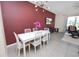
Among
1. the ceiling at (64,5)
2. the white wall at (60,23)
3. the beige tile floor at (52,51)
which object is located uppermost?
the ceiling at (64,5)

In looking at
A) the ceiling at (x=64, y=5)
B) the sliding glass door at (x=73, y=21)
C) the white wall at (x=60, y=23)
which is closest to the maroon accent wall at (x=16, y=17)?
the ceiling at (x=64, y=5)

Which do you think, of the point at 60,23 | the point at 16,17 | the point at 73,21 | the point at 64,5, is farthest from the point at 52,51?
the point at 73,21

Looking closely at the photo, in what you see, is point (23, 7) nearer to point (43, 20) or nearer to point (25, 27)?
point (25, 27)

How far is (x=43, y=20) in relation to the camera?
19.6 ft

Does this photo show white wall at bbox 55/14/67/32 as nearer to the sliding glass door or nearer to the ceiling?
the sliding glass door

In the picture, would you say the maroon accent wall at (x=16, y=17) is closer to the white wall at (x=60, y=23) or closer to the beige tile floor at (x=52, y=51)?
the beige tile floor at (x=52, y=51)

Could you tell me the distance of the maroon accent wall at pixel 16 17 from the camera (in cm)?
356

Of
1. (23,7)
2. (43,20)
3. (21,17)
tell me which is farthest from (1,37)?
(43,20)

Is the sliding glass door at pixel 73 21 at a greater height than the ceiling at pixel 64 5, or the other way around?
the ceiling at pixel 64 5

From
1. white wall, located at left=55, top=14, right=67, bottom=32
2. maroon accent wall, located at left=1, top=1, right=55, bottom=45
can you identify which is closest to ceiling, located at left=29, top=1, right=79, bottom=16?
maroon accent wall, located at left=1, top=1, right=55, bottom=45

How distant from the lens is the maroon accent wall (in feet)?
11.7

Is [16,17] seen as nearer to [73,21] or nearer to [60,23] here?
[60,23]

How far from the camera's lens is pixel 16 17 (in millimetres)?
3982

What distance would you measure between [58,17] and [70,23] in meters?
1.32
